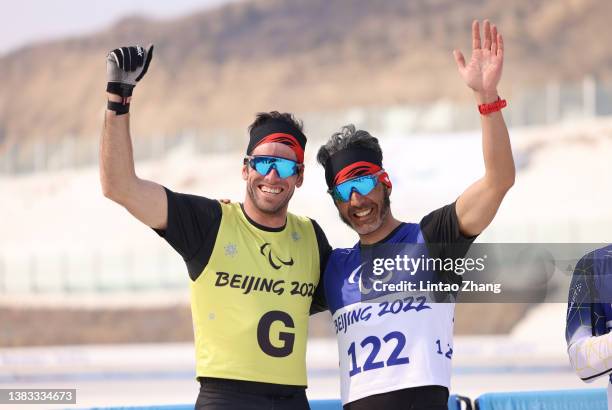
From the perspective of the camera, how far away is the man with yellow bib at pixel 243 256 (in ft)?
16.5

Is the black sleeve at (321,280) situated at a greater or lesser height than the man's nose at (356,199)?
lesser

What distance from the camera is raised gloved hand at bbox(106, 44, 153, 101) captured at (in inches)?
194

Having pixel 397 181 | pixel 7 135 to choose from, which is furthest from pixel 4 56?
pixel 397 181

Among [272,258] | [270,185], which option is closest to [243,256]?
[272,258]

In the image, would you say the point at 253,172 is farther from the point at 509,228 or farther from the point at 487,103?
the point at 509,228

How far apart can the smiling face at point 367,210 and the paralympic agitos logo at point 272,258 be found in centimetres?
42

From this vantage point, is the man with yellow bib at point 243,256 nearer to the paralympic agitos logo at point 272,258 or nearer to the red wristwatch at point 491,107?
the paralympic agitos logo at point 272,258

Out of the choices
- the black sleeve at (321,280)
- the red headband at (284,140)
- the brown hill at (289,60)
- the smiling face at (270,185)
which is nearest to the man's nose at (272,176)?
the smiling face at (270,185)

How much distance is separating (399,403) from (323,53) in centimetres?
6791

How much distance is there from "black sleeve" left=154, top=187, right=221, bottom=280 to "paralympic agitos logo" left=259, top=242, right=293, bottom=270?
278mm

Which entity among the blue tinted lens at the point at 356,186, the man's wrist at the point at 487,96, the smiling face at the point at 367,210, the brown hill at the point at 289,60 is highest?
the brown hill at the point at 289,60

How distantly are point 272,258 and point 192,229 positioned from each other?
468 mm

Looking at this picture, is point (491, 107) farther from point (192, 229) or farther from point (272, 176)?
point (192, 229)

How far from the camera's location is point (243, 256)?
530 cm
